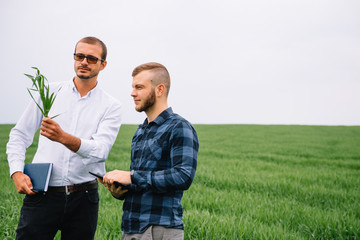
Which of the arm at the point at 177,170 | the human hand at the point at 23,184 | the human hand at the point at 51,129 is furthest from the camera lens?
the human hand at the point at 23,184

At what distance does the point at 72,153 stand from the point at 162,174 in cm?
111

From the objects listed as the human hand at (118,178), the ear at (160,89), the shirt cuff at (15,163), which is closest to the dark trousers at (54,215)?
the shirt cuff at (15,163)

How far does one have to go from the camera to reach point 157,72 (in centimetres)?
218

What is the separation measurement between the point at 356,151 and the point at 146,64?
50.5 feet

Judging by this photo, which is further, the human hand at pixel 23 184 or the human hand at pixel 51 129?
the human hand at pixel 23 184

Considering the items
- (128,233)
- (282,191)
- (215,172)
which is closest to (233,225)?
(128,233)

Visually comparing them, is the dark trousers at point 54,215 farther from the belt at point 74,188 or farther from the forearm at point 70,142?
the forearm at point 70,142

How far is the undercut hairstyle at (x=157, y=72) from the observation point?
85.2 inches

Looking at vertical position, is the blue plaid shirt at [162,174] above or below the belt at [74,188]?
above

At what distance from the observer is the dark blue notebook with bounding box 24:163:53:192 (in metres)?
2.51

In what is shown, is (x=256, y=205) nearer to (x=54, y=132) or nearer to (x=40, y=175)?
(x=40, y=175)

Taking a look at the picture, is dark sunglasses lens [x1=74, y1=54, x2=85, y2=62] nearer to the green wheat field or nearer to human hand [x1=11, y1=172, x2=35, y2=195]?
human hand [x1=11, y1=172, x2=35, y2=195]

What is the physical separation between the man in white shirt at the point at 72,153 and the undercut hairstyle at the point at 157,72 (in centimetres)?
69

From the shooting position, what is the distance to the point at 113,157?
1151cm
